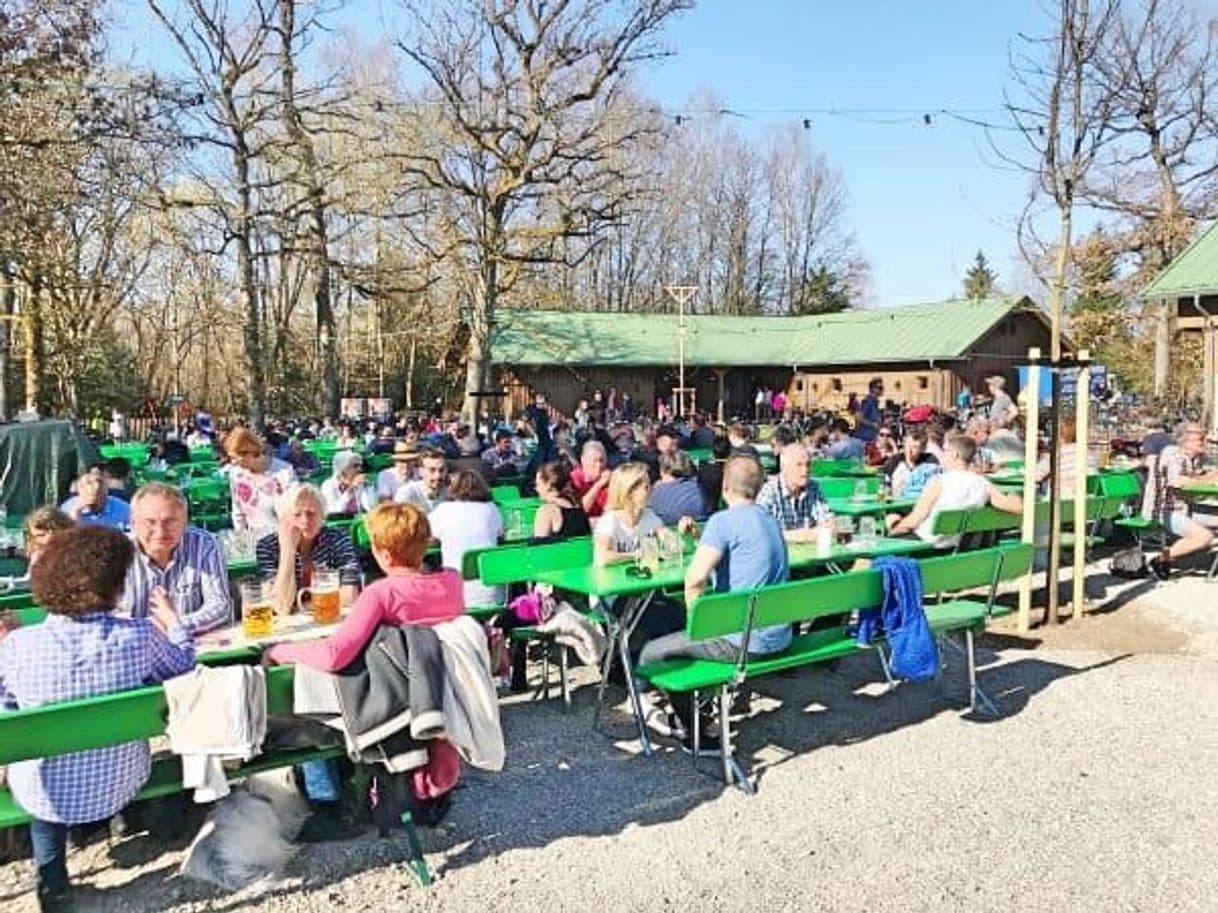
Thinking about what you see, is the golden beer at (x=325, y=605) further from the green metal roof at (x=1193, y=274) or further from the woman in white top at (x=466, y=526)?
the green metal roof at (x=1193, y=274)

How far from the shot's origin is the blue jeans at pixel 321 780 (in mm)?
4012

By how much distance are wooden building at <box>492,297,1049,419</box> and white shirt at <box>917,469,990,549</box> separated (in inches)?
1053

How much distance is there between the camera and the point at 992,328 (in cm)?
3409

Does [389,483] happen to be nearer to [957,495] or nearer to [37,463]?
[957,495]

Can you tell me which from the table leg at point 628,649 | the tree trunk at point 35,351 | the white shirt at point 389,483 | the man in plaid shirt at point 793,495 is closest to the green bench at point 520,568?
the table leg at point 628,649

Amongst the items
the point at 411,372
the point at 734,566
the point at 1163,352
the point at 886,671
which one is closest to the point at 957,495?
the point at 886,671

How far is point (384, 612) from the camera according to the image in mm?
3584

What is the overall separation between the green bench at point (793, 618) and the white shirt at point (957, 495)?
151cm

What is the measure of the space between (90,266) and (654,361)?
654 inches

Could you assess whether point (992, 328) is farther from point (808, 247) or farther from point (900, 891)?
point (900, 891)

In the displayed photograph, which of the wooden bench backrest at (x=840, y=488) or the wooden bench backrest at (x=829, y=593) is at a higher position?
the wooden bench backrest at (x=840, y=488)

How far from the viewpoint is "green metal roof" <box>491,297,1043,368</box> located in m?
34.0

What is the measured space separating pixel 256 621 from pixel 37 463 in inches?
319

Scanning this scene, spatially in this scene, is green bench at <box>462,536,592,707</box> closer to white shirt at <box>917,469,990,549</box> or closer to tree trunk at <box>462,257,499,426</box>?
white shirt at <box>917,469,990,549</box>
